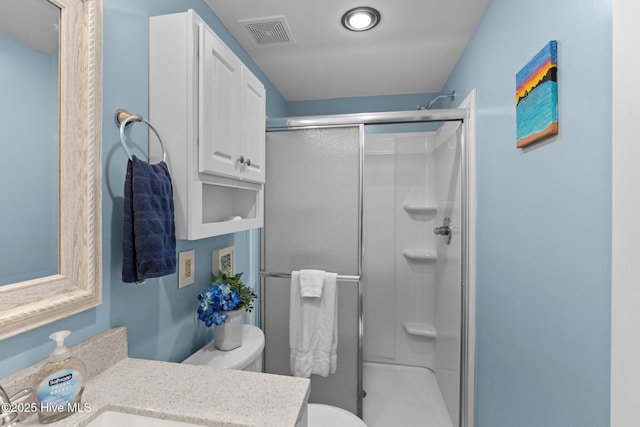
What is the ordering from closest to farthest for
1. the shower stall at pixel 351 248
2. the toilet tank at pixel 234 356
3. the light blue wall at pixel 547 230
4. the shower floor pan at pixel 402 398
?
1. the light blue wall at pixel 547 230
2. the toilet tank at pixel 234 356
3. the shower stall at pixel 351 248
4. the shower floor pan at pixel 402 398

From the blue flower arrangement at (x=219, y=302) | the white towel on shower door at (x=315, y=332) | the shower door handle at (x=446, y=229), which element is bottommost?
the white towel on shower door at (x=315, y=332)

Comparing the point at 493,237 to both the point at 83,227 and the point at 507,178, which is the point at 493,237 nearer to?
the point at 507,178

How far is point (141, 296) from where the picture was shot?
41.5 inches

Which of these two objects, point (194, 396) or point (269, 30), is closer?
point (194, 396)

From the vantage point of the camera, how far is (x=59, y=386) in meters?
0.65

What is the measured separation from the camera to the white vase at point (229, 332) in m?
1.30

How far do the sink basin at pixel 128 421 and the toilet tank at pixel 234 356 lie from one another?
0.50 metres

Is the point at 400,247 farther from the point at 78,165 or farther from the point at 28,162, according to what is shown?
the point at 28,162

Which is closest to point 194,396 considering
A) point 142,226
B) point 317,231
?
point 142,226

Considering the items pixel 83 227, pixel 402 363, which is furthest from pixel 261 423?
pixel 402 363

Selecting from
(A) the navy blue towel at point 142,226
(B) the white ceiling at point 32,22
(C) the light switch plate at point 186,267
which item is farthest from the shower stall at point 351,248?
(B) the white ceiling at point 32,22

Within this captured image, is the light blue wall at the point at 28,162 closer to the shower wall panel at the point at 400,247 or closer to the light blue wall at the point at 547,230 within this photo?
the light blue wall at the point at 547,230

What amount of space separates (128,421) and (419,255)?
230 cm

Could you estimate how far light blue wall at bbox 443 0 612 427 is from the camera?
0.76 m
